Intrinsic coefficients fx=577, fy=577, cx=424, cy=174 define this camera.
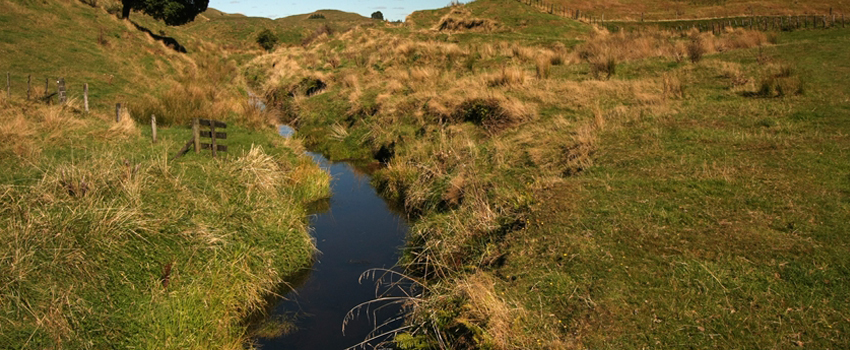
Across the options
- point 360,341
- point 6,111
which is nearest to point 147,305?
point 360,341

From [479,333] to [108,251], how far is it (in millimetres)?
4897

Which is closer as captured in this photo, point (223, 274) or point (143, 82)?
point (223, 274)

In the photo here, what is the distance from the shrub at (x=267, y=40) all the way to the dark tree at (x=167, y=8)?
16588 mm

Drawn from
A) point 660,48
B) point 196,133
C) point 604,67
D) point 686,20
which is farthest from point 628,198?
point 686,20

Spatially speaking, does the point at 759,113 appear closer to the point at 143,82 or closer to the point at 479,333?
the point at 479,333

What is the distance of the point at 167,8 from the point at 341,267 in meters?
41.9

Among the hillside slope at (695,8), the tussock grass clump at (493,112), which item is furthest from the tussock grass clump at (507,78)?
the hillside slope at (695,8)

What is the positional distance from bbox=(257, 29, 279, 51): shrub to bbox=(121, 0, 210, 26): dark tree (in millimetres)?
16588

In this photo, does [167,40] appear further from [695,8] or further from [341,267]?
[695,8]

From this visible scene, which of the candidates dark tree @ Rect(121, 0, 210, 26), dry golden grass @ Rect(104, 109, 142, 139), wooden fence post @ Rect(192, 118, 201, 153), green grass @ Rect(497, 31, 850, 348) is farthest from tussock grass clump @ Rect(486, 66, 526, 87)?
dark tree @ Rect(121, 0, 210, 26)

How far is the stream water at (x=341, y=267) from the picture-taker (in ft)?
27.4

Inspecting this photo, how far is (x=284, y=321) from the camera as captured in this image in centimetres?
861

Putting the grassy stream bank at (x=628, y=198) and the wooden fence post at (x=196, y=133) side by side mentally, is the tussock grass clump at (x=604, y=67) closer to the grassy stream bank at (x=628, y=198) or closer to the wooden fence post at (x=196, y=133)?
the grassy stream bank at (x=628, y=198)

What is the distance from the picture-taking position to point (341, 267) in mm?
10578
